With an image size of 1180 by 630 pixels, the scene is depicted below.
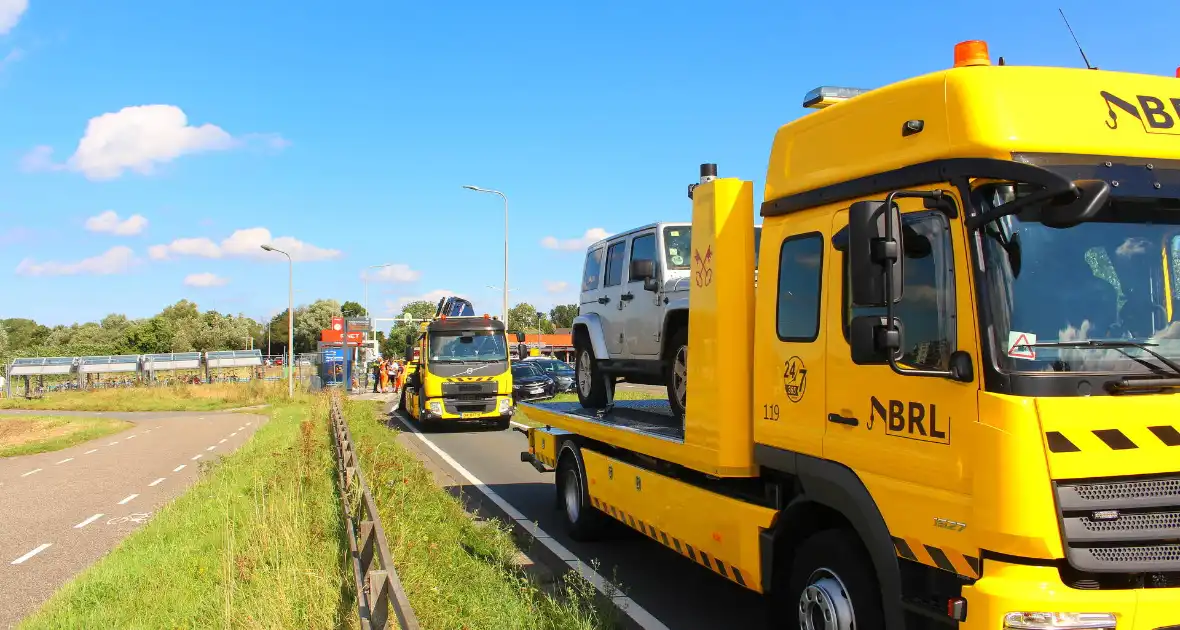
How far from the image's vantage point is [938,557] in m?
3.81

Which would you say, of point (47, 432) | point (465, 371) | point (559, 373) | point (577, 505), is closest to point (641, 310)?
point (577, 505)

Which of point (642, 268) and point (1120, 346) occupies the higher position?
point (642, 268)

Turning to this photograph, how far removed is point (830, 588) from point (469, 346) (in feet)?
58.7

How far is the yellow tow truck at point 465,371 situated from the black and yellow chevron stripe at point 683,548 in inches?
523

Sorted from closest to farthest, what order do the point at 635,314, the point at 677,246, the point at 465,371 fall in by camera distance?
the point at 677,246
the point at 635,314
the point at 465,371

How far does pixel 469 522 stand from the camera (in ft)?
28.9

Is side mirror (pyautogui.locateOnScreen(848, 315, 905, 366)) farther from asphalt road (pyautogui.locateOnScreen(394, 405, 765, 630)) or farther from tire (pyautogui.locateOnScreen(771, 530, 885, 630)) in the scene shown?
asphalt road (pyautogui.locateOnScreen(394, 405, 765, 630))

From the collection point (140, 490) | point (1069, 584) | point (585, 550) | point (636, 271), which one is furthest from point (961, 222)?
point (140, 490)

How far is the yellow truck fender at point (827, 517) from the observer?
4.02m

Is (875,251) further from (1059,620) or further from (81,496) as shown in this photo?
(81,496)

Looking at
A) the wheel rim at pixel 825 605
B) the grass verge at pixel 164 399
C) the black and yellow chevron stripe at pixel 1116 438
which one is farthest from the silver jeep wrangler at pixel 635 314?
the grass verge at pixel 164 399

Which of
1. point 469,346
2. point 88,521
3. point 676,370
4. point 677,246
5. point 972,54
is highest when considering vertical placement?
point 972,54

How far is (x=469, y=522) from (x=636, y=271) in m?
3.17

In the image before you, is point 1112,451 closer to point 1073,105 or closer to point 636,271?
point 1073,105
